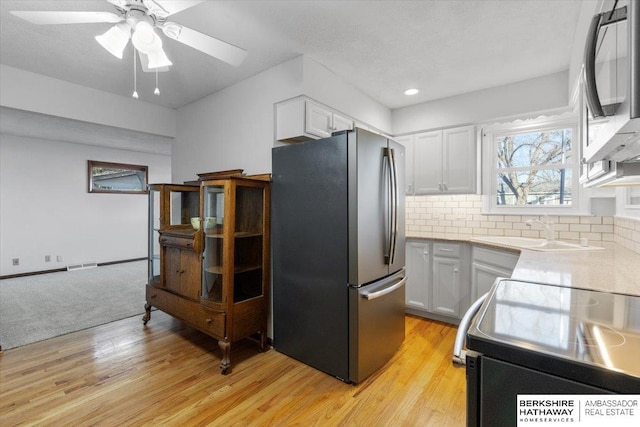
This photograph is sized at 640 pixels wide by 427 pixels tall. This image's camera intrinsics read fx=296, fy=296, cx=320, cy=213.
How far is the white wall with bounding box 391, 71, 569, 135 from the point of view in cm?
286

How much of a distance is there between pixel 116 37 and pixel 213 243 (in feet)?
5.04

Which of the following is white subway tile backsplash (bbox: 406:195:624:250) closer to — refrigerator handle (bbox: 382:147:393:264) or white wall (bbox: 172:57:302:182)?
refrigerator handle (bbox: 382:147:393:264)

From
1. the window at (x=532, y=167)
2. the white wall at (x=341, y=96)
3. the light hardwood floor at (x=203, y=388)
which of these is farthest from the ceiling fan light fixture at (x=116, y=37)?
the window at (x=532, y=167)

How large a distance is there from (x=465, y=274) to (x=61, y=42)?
4138 millimetres

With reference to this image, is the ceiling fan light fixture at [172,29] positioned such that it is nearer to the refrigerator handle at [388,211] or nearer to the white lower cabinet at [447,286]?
the refrigerator handle at [388,211]

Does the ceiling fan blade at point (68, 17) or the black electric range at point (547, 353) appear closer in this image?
the black electric range at point (547, 353)

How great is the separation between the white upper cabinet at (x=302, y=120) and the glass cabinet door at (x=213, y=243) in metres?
0.77

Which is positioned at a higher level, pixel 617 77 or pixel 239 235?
pixel 617 77

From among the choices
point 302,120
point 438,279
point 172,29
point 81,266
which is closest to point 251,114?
point 302,120

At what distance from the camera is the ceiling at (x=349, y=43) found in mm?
1953

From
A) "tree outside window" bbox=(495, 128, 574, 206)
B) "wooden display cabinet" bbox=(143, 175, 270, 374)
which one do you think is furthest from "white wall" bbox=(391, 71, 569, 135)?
"wooden display cabinet" bbox=(143, 175, 270, 374)

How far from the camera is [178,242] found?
2816 millimetres

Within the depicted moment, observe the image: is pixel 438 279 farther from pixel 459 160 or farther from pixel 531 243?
pixel 459 160

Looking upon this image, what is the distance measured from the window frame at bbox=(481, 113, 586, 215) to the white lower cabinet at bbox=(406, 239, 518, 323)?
705mm
